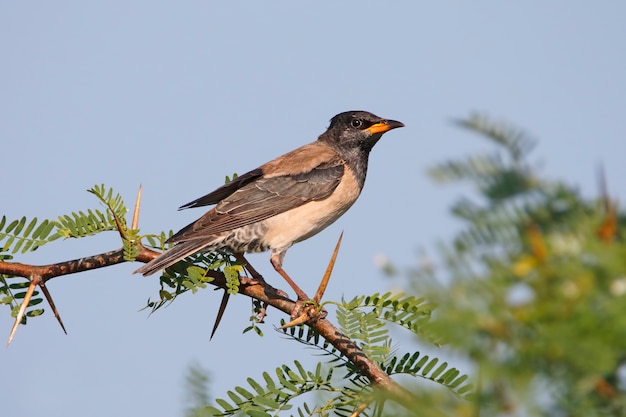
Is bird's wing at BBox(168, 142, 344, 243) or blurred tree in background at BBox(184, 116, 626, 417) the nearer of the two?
blurred tree in background at BBox(184, 116, 626, 417)

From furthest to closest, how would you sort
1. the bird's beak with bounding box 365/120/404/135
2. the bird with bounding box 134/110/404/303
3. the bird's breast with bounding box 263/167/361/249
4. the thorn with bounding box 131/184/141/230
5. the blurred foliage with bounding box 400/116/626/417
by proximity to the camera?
Result: the bird's beak with bounding box 365/120/404/135
the bird's breast with bounding box 263/167/361/249
the bird with bounding box 134/110/404/303
the thorn with bounding box 131/184/141/230
the blurred foliage with bounding box 400/116/626/417

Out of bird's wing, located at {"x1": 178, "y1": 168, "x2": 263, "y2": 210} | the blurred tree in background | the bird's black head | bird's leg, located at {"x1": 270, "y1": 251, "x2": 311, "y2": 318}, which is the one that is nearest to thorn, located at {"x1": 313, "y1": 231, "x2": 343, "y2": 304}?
the blurred tree in background

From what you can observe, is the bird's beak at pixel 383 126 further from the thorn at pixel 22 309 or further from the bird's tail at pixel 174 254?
the thorn at pixel 22 309

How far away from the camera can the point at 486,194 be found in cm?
134

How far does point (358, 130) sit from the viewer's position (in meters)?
9.30

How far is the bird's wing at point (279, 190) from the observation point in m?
7.35

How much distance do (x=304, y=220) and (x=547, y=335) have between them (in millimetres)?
6722

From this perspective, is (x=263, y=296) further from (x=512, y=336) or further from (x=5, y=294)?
(x=512, y=336)

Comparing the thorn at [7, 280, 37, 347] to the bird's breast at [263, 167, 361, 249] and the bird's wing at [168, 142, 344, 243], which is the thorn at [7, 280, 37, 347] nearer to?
the bird's wing at [168, 142, 344, 243]

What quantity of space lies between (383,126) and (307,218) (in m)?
1.93

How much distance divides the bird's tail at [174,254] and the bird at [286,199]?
0.15 m

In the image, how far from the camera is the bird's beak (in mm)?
9109

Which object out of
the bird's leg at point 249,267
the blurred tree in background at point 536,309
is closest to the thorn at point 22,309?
the blurred tree in background at point 536,309

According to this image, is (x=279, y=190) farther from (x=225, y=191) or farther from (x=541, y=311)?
(x=541, y=311)
